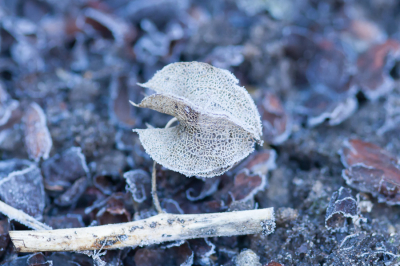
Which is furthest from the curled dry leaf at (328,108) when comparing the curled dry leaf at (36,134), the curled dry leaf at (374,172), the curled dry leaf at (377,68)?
the curled dry leaf at (36,134)

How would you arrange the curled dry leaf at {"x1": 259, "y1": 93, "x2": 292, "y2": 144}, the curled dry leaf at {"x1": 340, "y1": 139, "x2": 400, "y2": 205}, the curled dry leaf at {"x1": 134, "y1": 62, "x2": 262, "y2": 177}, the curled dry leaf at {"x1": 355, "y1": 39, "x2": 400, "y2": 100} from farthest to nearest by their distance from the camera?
the curled dry leaf at {"x1": 355, "y1": 39, "x2": 400, "y2": 100} < the curled dry leaf at {"x1": 259, "y1": 93, "x2": 292, "y2": 144} < the curled dry leaf at {"x1": 340, "y1": 139, "x2": 400, "y2": 205} < the curled dry leaf at {"x1": 134, "y1": 62, "x2": 262, "y2": 177}

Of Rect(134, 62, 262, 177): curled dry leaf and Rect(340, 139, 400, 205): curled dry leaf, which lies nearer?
Rect(134, 62, 262, 177): curled dry leaf

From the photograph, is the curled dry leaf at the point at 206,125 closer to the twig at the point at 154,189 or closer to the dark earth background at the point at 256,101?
the twig at the point at 154,189

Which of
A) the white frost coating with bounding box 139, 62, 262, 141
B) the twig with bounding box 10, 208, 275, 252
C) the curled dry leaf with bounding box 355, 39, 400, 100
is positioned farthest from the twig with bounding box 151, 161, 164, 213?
the curled dry leaf with bounding box 355, 39, 400, 100

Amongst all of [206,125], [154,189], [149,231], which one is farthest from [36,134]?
[206,125]

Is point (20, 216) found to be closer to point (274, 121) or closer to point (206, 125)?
point (206, 125)

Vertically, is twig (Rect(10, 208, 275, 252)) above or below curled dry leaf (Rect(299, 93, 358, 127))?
below

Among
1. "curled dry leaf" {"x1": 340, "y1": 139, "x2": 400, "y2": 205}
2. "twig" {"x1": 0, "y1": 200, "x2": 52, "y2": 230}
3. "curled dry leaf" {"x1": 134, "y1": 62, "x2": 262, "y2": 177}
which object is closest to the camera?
"curled dry leaf" {"x1": 134, "y1": 62, "x2": 262, "y2": 177}

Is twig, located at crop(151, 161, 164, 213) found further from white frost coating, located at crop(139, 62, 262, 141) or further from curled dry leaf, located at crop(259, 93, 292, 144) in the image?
curled dry leaf, located at crop(259, 93, 292, 144)
